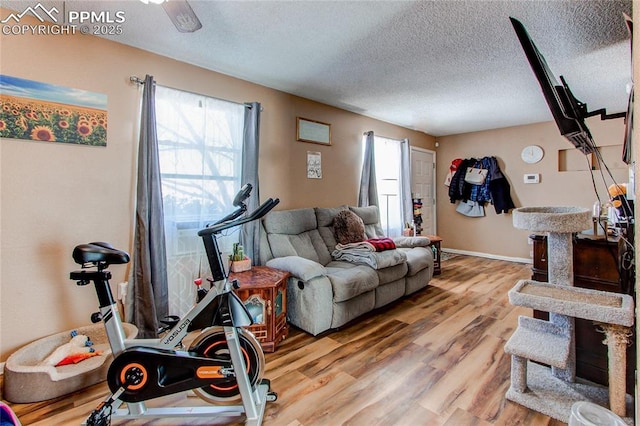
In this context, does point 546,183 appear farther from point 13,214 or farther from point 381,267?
point 13,214

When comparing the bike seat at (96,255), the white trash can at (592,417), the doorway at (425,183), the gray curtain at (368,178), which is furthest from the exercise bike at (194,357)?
the doorway at (425,183)

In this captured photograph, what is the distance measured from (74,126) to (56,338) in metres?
1.46

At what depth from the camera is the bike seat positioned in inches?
57.9

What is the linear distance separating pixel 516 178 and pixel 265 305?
4.91 metres

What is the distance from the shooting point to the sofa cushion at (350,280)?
2500mm

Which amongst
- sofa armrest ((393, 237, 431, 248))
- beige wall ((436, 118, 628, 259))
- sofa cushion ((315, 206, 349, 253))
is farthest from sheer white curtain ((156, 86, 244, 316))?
beige wall ((436, 118, 628, 259))

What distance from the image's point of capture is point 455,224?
5844 millimetres

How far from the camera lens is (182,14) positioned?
1534mm

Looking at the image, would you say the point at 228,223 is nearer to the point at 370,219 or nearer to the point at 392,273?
the point at 392,273

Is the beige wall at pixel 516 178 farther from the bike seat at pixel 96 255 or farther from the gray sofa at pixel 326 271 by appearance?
the bike seat at pixel 96 255

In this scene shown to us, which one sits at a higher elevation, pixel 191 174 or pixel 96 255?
pixel 191 174

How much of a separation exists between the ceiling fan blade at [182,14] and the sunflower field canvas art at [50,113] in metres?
1.06

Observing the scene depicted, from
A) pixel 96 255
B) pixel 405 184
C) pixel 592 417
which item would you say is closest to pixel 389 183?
pixel 405 184

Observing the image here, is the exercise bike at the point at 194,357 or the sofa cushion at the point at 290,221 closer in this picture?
the exercise bike at the point at 194,357
